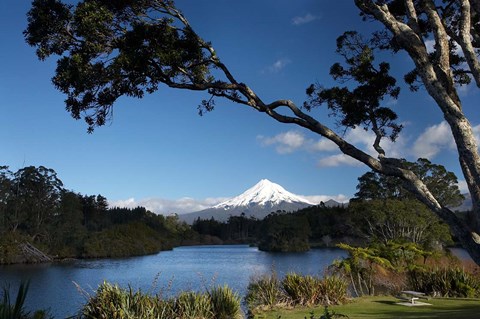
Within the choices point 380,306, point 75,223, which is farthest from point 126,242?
point 380,306

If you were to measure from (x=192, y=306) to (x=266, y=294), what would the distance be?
3.09m

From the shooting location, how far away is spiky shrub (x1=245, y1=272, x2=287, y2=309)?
11927 millimetres

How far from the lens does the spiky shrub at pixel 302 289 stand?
11836 millimetres

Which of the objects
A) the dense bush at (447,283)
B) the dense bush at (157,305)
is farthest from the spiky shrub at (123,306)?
the dense bush at (447,283)

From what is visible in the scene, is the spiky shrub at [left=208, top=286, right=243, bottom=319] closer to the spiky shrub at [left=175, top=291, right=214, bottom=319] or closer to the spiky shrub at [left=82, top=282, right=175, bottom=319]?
the spiky shrub at [left=175, top=291, right=214, bottom=319]

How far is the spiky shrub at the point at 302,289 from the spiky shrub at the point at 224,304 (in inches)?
86.2

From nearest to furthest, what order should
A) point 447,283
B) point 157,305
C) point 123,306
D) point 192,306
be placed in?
point 123,306
point 157,305
point 192,306
point 447,283

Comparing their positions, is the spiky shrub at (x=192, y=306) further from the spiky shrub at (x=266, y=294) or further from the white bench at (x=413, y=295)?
the white bench at (x=413, y=295)

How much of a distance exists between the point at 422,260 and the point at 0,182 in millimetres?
51503

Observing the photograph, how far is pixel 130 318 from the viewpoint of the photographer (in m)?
8.17

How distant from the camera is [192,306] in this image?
9.55 meters

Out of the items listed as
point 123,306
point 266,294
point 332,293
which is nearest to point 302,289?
point 332,293

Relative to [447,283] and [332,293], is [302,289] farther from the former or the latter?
[447,283]

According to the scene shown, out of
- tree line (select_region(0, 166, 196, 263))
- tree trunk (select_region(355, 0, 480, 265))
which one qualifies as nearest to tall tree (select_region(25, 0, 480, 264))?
tree trunk (select_region(355, 0, 480, 265))
